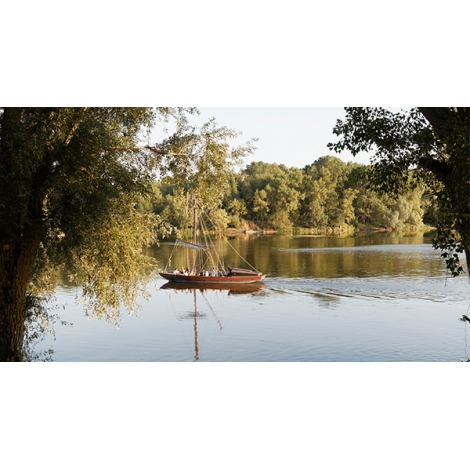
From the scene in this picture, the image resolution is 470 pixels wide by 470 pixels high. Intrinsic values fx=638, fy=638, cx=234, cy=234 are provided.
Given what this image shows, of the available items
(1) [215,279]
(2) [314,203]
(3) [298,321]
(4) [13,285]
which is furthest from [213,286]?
(2) [314,203]

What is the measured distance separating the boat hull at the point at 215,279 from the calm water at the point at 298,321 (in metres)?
0.41

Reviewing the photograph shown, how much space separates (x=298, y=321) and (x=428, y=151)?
973cm

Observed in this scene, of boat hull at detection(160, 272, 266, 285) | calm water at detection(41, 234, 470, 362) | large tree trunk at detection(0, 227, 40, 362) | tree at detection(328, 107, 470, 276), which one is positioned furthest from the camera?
boat hull at detection(160, 272, 266, 285)

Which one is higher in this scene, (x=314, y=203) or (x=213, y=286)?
(x=314, y=203)

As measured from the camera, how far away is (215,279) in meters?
21.6

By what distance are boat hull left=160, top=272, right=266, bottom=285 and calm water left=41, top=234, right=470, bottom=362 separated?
0.41m

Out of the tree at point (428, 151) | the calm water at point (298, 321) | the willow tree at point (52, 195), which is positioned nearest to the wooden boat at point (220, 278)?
the calm water at point (298, 321)

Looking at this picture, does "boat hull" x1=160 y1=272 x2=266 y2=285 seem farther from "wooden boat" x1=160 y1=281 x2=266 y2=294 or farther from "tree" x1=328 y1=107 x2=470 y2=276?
"tree" x1=328 y1=107 x2=470 y2=276

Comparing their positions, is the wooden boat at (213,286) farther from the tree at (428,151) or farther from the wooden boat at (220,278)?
the tree at (428,151)

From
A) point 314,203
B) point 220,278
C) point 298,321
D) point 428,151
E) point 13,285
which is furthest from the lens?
point 314,203

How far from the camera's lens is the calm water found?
12.3 meters

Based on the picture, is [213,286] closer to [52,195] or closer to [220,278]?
[220,278]

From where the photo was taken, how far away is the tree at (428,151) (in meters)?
5.66

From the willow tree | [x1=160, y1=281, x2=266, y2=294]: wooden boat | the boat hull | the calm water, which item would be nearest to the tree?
the willow tree
